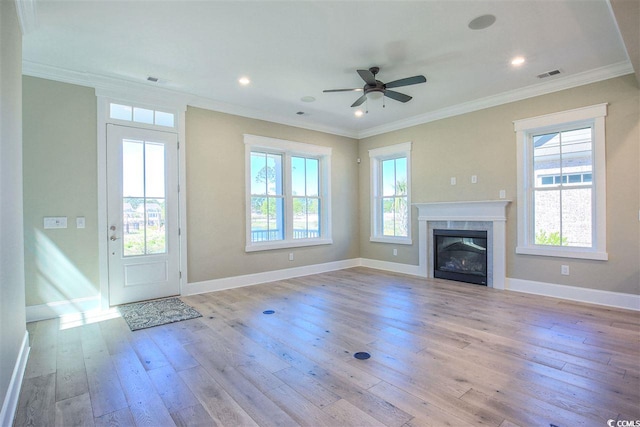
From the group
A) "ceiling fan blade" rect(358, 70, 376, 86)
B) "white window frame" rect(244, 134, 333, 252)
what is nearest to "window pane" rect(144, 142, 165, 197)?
"white window frame" rect(244, 134, 333, 252)

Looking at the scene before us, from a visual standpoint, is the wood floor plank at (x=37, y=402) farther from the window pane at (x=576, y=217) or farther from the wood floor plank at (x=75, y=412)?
the window pane at (x=576, y=217)

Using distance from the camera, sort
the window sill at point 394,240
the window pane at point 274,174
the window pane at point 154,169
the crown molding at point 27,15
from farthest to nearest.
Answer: the window sill at point 394,240 < the window pane at point 274,174 < the window pane at point 154,169 < the crown molding at point 27,15

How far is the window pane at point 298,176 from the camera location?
6223 millimetres

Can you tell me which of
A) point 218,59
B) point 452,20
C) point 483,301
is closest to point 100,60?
point 218,59

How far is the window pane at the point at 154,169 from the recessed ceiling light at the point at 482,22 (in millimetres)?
4082

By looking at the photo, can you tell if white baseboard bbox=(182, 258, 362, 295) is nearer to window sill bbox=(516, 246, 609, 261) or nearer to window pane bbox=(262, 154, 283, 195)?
window pane bbox=(262, 154, 283, 195)

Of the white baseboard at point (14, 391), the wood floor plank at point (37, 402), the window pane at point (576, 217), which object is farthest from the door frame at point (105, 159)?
the window pane at point (576, 217)

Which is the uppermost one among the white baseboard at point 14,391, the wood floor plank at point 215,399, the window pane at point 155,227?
the window pane at point 155,227

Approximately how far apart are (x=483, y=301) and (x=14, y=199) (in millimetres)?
4975

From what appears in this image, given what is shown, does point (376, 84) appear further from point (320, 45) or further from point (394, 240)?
point (394, 240)

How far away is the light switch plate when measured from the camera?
3781 mm

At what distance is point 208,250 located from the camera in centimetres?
502

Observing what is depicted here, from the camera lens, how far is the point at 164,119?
465 centimetres

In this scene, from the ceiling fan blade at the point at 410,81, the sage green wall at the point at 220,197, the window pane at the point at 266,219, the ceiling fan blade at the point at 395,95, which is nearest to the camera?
the ceiling fan blade at the point at 410,81
